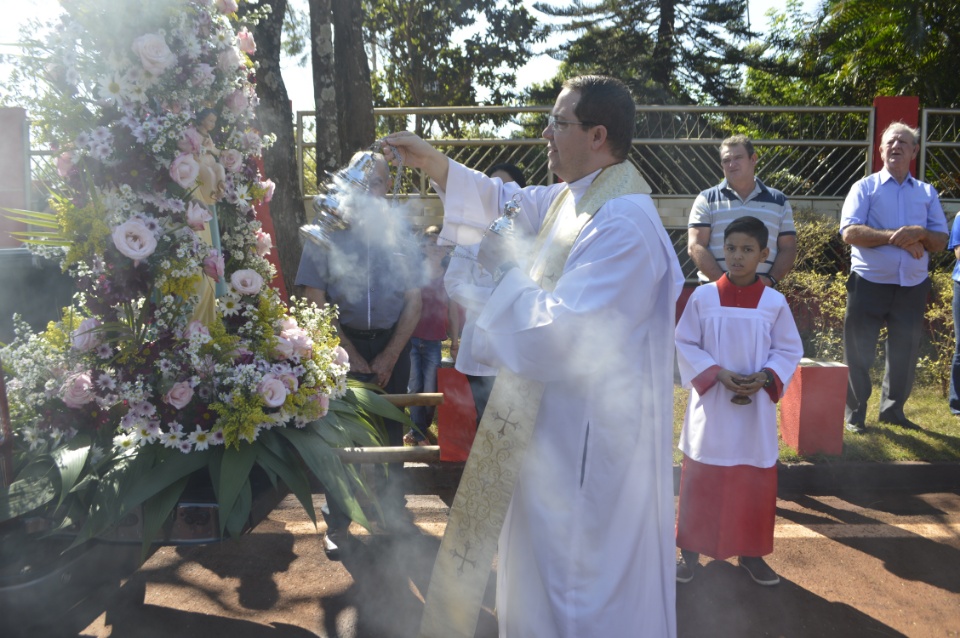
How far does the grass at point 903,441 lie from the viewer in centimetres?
570

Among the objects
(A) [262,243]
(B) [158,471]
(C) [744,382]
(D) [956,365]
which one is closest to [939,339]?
(D) [956,365]

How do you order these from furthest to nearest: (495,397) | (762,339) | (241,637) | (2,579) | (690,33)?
1. (690,33)
2. (762,339)
3. (241,637)
4. (495,397)
5. (2,579)

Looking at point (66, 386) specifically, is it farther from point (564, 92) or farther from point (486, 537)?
point (564, 92)

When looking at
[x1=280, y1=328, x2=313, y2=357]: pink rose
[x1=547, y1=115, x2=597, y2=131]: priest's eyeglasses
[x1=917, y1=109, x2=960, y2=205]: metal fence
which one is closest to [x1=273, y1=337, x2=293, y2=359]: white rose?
[x1=280, y1=328, x2=313, y2=357]: pink rose

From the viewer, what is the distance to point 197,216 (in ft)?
9.40

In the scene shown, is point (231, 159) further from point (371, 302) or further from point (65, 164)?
point (371, 302)

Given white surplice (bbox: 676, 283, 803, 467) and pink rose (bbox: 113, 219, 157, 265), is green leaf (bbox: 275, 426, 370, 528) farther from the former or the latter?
white surplice (bbox: 676, 283, 803, 467)

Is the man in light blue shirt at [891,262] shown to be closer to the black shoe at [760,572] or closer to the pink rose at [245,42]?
the black shoe at [760,572]

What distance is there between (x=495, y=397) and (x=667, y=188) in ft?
32.6

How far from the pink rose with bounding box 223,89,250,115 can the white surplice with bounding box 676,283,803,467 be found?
2.49m

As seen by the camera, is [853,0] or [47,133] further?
[853,0]

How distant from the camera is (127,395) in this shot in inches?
109

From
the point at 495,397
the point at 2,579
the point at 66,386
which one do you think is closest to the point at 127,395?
the point at 66,386

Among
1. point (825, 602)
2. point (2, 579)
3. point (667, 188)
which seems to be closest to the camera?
point (2, 579)
